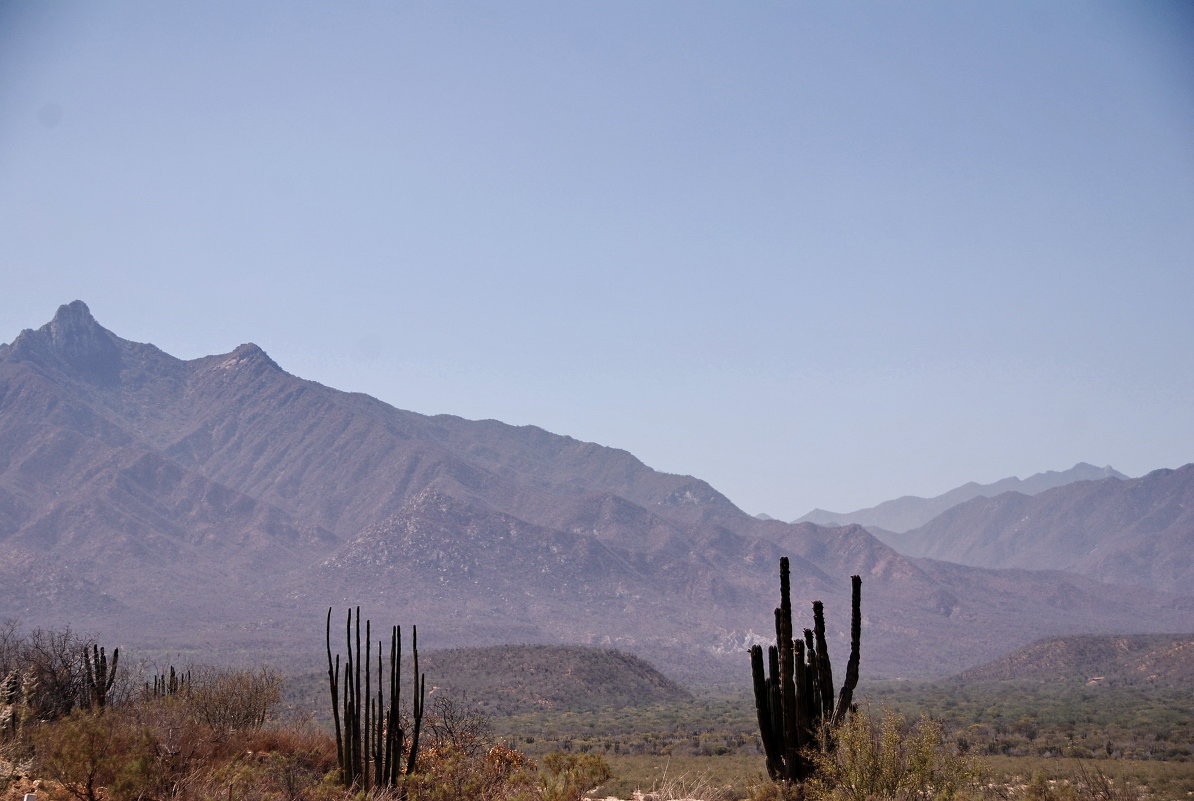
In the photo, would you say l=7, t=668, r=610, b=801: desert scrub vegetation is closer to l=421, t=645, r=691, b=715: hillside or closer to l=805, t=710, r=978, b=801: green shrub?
l=805, t=710, r=978, b=801: green shrub

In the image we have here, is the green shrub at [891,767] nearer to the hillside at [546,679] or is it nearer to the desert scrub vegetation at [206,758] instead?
the desert scrub vegetation at [206,758]

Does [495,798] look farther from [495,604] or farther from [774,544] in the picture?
[774,544]

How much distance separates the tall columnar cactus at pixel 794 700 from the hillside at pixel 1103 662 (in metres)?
62.6

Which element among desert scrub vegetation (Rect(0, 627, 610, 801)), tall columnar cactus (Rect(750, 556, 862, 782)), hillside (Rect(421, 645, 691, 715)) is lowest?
hillside (Rect(421, 645, 691, 715))

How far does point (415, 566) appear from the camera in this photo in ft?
438

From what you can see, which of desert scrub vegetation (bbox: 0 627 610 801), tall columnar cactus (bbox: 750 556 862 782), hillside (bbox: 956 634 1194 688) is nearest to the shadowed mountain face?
hillside (bbox: 956 634 1194 688)

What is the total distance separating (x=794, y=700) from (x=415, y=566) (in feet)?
396

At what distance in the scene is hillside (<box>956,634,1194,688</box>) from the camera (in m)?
73.2

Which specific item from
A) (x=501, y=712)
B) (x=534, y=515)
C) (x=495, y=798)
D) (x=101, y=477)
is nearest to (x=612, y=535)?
(x=534, y=515)

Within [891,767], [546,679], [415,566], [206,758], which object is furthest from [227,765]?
[415,566]

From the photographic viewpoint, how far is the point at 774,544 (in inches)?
6816

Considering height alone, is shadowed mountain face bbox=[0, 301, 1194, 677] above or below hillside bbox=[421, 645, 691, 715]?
above

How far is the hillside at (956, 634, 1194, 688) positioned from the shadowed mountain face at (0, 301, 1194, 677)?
24000 mm

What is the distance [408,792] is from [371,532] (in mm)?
129919
